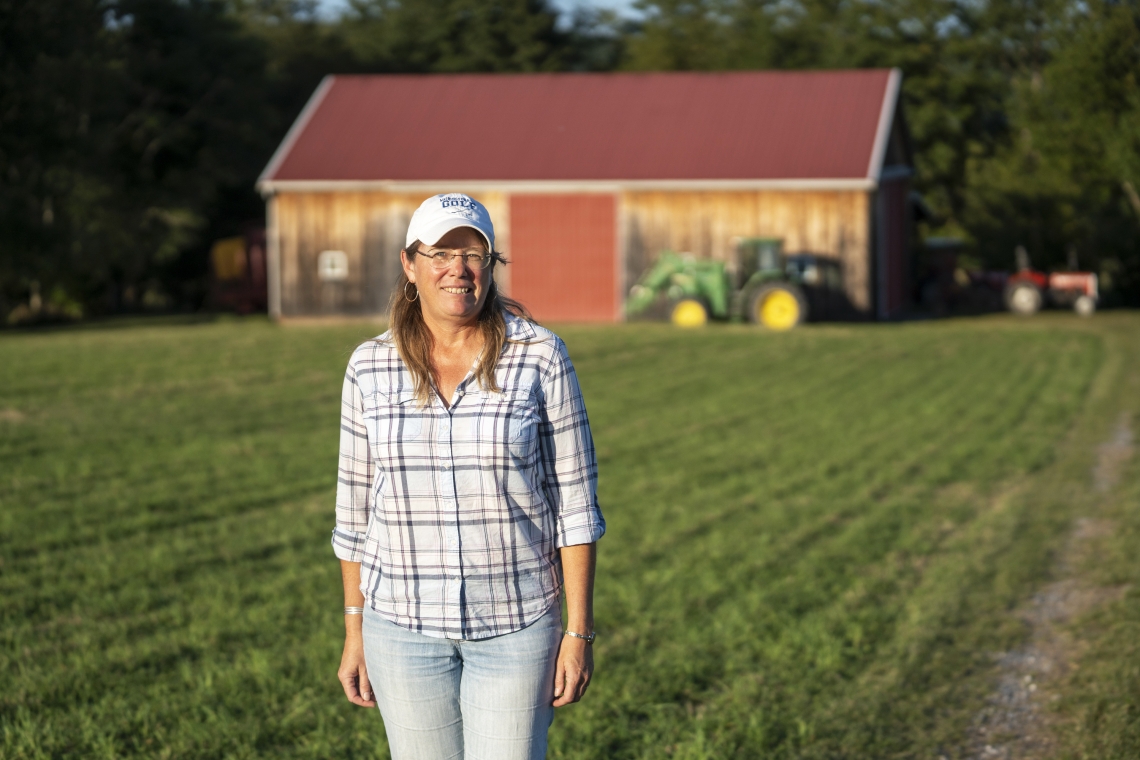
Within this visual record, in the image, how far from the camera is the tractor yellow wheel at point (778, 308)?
25.7 m

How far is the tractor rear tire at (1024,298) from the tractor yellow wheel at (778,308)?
633 cm

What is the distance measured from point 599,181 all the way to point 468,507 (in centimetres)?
2511

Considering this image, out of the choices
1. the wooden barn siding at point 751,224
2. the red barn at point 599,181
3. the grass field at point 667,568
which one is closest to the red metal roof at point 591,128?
the red barn at point 599,181

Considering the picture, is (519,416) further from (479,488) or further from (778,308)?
(778,308)

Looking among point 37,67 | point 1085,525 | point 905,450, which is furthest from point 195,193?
point 1085,525

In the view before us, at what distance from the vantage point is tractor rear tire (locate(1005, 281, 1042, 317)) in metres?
29.4

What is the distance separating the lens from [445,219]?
10.3 feet

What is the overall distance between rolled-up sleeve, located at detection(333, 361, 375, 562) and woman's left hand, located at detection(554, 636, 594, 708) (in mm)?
522

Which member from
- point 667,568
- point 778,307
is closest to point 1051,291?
point 778,307

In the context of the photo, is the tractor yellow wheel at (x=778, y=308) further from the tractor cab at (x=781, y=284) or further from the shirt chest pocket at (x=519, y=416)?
the shirt chest pocket at (x=519, y=416)

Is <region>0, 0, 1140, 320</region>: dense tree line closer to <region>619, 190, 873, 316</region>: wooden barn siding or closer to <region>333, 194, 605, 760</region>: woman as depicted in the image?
<region>619, 190, 873, 316</region>: wooden barn siding

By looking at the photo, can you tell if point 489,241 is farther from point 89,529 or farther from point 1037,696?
point 89,529

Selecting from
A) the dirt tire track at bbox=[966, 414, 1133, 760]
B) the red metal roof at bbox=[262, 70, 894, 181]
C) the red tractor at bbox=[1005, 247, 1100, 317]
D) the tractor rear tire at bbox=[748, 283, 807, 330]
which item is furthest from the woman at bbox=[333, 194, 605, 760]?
the red tractor at bbox=[1005, 247, 1100, 317]

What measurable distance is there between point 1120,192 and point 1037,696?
29.8 metres
